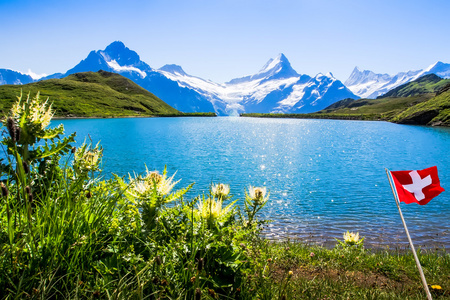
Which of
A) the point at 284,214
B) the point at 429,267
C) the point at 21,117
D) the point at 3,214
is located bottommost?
the point at 284,214

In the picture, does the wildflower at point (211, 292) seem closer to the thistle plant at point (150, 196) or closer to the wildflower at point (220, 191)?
the thistle plant at point (150, 196)

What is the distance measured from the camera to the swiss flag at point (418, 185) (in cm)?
593

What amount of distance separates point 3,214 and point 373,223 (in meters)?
17.1

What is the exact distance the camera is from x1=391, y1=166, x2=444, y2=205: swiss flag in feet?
19.4

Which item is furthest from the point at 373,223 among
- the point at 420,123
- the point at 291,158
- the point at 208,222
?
the point at 420,123

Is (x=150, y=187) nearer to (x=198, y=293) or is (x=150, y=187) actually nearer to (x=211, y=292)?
(x=211, y=292)

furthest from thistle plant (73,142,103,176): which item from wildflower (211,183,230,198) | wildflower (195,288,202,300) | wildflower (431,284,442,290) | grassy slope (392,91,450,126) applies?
grassy slope (392,91,450,126)

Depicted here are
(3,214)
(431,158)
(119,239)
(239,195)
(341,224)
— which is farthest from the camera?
(431,158)

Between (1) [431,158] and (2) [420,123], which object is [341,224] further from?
(2) [420,123]

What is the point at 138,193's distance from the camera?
12.8ft

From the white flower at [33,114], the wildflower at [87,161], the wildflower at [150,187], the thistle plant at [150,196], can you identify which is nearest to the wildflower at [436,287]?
the thistle plant at [150,196]

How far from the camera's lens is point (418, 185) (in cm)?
602

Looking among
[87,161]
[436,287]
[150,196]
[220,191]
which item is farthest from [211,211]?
[436,287]

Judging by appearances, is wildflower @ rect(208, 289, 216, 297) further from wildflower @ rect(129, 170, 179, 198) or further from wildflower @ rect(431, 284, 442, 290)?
wildflower @ rect(431, 284, 442, 290)
